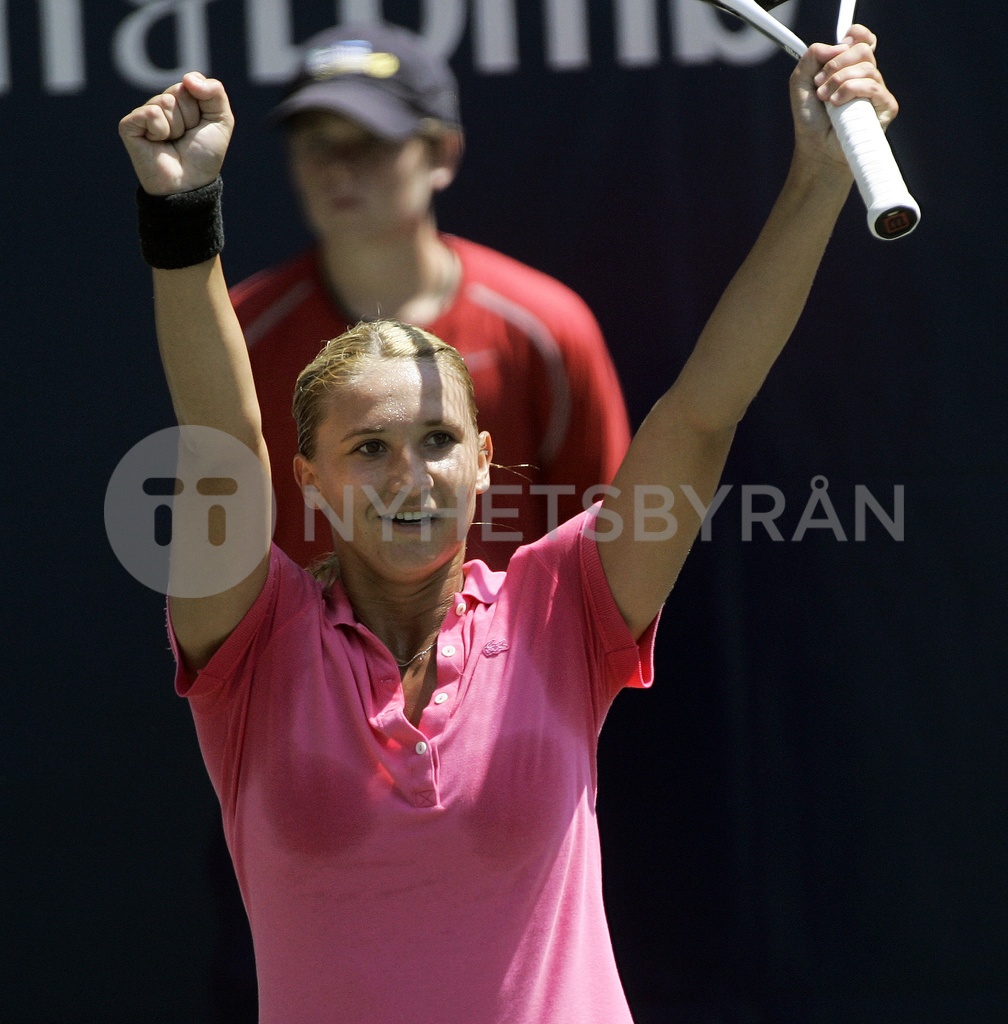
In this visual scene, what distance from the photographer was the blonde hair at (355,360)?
1.45 metres

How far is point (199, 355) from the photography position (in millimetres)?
1284

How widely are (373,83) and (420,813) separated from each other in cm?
112

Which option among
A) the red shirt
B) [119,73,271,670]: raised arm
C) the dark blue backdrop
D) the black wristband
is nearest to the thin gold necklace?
[119,73,271,670]: raised arm

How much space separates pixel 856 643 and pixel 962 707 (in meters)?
0.19

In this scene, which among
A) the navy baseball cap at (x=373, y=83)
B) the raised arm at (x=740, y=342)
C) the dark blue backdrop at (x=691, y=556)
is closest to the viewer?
the raised arm at (x=740, y=342)

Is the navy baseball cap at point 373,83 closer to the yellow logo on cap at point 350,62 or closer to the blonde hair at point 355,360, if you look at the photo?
the yellow logo on cap at point 350,62

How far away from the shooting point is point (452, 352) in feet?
4.95

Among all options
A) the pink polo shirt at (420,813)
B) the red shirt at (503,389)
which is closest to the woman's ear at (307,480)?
the pink polo shirt at (420,813)

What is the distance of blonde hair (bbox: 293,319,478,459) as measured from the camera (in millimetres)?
1450

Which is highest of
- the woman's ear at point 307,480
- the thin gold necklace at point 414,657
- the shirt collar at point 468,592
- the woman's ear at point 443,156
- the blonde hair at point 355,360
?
the woman's ear at point 443,156

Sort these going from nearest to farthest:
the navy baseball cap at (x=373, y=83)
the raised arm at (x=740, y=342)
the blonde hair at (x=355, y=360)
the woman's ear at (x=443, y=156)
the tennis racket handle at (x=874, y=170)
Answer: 1. the tennis racket handle at (x=874, y=170)
2. the raised arm at (x=740, y=342)
3. the blonde hair at (x=355, y=360)
4. the navy baseball cap at (x=373, y=83)
5. the woman's ear at (x=443, y=156)

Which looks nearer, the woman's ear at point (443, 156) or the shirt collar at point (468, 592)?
the shirt collar at point (468, 592)

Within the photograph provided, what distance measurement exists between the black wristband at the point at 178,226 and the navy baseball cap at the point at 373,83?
689mm

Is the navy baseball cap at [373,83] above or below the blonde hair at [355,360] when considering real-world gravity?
above
